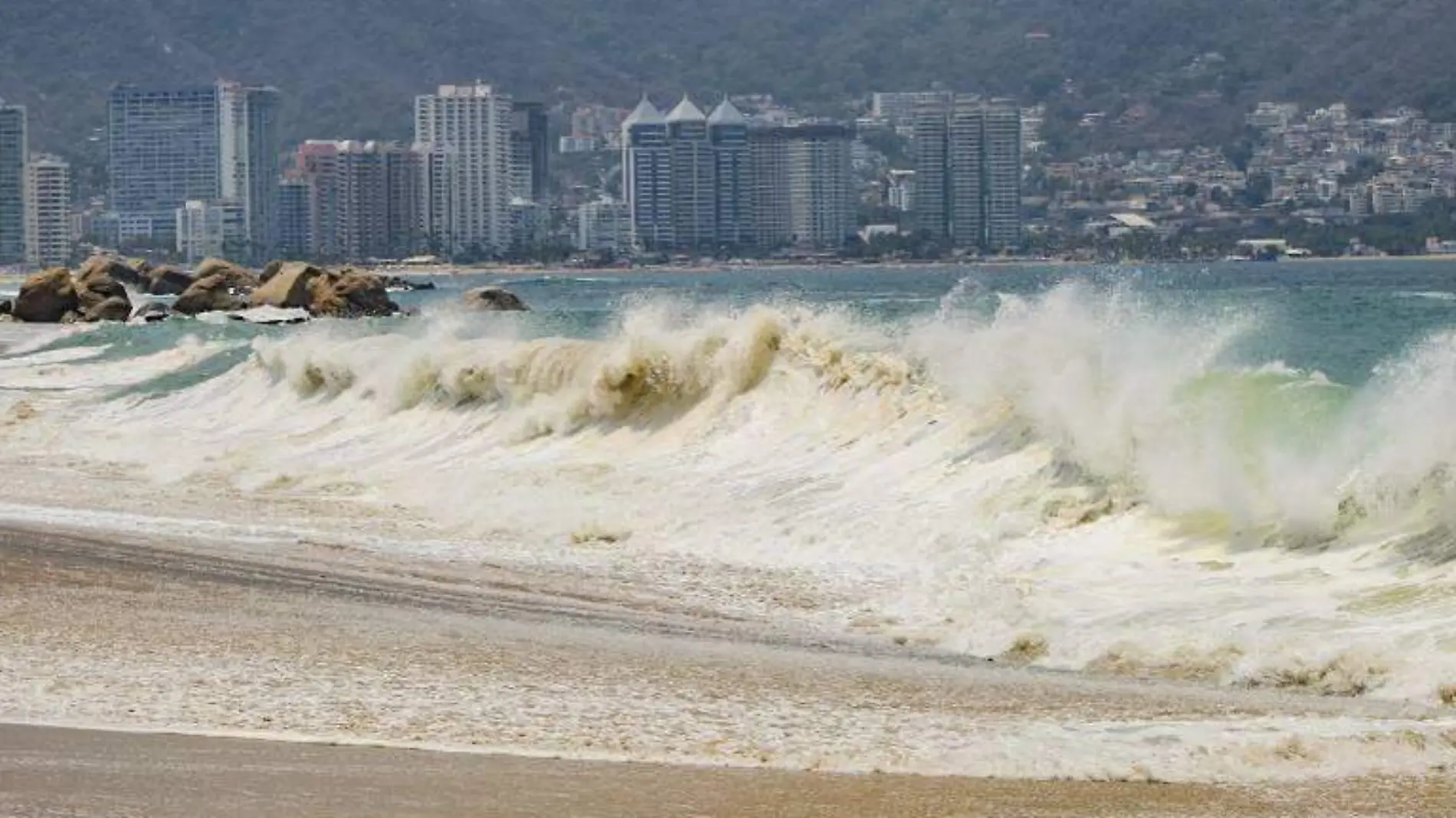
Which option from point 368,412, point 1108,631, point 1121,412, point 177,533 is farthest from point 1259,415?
point 368,412

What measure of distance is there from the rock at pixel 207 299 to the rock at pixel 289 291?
6.18 ft

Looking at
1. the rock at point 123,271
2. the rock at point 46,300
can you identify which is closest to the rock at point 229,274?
the rock at point 123,271

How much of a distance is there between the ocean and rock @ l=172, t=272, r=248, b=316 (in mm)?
49371

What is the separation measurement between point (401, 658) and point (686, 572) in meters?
4.45

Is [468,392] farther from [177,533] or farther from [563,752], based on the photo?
[563,752]

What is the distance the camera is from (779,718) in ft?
34.4

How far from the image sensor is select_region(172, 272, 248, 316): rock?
82.4 m

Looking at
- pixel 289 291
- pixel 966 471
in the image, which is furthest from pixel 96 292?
pixel 966 471

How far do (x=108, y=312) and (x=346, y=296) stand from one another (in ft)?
24.8

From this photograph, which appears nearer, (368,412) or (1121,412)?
(1121,412)

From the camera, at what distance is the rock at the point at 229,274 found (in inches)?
3492

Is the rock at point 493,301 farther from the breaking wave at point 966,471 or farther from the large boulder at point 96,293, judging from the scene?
the breaking wave at point 966,471

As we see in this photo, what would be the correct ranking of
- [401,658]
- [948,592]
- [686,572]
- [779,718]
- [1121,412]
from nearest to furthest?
[779,718] < [401,658] < [948,592] < [686,572] < [1121,412]

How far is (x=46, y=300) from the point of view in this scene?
7494cm
